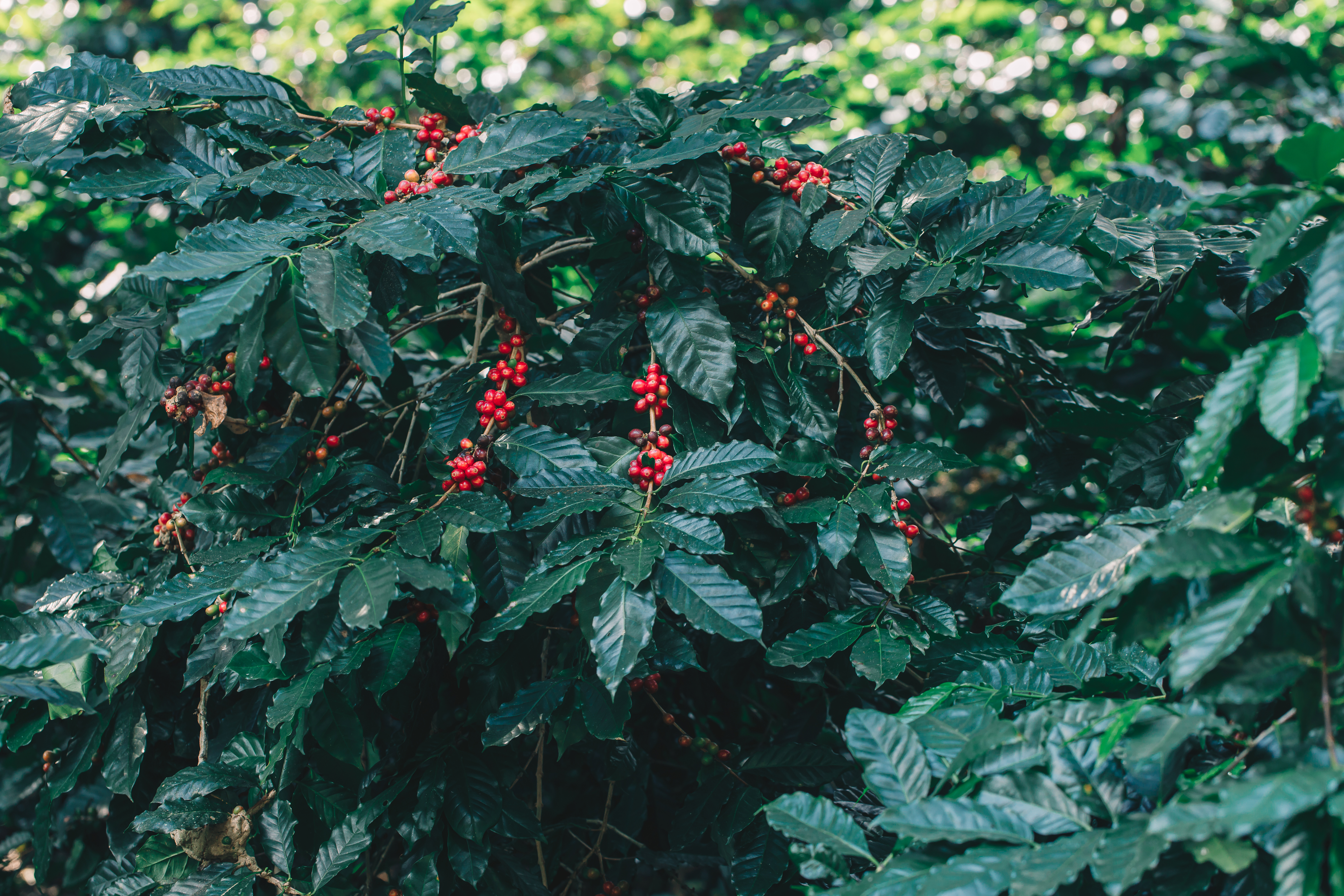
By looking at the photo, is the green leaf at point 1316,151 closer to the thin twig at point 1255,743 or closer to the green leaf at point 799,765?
the thin twig at point 1255,743

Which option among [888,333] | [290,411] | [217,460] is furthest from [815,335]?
[217,460]

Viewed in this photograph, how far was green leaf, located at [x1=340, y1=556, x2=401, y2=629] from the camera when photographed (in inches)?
35.7

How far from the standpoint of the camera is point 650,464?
1.13 metres

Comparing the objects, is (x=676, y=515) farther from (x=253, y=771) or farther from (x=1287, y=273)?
(x=1287, y=273)

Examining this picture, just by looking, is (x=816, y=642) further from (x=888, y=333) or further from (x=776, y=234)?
(x=776, y=234)

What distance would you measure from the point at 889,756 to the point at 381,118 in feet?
3.93

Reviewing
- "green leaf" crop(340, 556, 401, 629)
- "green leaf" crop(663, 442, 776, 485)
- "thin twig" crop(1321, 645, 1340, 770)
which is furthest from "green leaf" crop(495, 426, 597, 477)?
"thin twig" crop(1321, 645, 1340, 770)

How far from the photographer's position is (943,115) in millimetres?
3389

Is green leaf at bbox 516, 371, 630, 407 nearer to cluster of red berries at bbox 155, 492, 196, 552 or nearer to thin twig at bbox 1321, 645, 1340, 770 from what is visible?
cluster of red berries at bbox 155, 492, 196, 552

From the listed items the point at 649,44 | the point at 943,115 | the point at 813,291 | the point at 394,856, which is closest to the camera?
the point at 813,291

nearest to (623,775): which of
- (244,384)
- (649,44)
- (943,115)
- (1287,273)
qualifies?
(244,384)

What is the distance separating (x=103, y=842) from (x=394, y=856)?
842mm

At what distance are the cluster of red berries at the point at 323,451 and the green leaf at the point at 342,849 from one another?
0.50 meters

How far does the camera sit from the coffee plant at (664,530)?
76 cm
